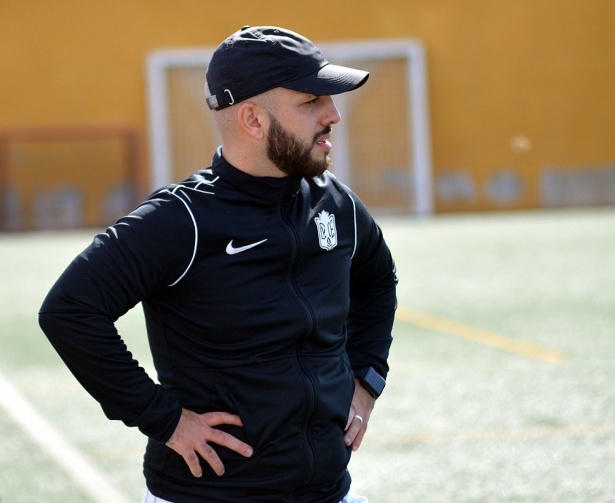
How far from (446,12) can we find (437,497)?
19659mm

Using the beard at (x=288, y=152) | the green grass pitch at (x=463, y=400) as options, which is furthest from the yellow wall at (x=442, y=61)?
the beard at (x=288, y=152)

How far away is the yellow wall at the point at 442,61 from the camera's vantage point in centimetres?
2266

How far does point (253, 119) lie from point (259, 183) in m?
0.16

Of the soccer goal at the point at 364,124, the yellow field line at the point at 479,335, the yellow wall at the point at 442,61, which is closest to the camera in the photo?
the yellow field line at the point at 479,335

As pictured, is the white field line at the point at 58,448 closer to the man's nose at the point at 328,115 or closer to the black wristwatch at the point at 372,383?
the black wristwatch at the point at 372,383

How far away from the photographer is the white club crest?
2.75m

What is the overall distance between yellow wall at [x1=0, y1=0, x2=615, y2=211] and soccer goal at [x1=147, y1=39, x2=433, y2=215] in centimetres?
32

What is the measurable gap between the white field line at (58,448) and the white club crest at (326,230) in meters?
2.47

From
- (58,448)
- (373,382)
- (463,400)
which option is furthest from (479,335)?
(373,382)

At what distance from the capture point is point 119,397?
101 inches

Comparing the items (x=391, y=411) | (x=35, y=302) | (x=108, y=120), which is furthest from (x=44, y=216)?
(x=391, y=411)

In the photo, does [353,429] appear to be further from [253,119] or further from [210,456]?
[253,119]

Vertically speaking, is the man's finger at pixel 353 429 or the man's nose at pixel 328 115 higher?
the man's nose at pixel 328 115

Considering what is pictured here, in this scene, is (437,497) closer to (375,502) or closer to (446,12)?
(375,502)
